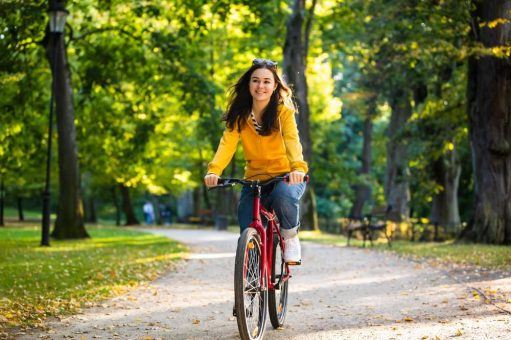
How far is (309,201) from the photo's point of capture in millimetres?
30656

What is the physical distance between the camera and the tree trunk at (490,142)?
19.5 metres

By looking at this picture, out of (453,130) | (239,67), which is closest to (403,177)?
(453,130)

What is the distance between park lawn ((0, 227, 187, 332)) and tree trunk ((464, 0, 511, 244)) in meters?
7.11

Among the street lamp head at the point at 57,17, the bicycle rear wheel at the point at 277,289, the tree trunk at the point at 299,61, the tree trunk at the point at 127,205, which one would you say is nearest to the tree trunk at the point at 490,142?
the tree trunk at the point at 299,61

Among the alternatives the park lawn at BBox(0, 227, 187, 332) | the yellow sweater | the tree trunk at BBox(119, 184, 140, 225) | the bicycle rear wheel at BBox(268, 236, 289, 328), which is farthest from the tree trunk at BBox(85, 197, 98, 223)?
the yellow sweater

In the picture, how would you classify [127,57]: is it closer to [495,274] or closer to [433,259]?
[433,259]

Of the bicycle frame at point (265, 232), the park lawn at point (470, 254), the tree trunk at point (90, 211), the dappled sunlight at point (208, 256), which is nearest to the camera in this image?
the bicycle frame at point (265, 232)

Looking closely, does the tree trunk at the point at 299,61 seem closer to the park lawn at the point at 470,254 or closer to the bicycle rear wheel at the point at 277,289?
the park lawn at the point at 470,254

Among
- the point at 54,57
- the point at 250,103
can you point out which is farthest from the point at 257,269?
the point at 54,57

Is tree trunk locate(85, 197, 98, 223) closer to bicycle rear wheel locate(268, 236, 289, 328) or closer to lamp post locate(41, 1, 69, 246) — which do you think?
lamp post locate(41, 1, 69, 246)

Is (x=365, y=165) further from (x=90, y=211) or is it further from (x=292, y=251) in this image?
(x=292, y=251)

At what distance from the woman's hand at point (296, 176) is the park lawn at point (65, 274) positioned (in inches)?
119

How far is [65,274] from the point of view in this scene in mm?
13039

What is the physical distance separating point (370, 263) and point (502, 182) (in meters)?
5.72
